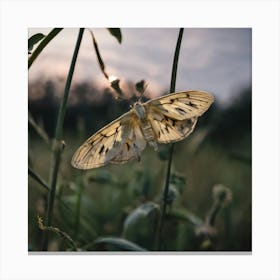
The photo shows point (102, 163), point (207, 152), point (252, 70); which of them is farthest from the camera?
point (207, 152)

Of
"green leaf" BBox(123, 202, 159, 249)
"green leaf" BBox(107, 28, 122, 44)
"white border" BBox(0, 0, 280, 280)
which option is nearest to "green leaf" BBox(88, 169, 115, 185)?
"green leaf" BBox(123, 202, 159, 249)

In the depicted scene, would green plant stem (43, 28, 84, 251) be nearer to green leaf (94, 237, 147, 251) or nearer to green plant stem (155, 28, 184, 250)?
green leaf (94, 237, 147, 251)

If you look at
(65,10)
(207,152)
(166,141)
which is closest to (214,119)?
(207,152)

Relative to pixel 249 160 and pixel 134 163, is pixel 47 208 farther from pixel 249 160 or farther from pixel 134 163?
pixel 249 160

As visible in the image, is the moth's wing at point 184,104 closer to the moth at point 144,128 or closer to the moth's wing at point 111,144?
the moth at point 144,128

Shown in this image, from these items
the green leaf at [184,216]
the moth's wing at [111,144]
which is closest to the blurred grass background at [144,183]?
the green leaf at [184,216]

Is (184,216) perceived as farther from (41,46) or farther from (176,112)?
(41,46)

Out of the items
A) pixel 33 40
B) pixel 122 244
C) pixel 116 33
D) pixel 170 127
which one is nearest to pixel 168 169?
pixel 170 127
